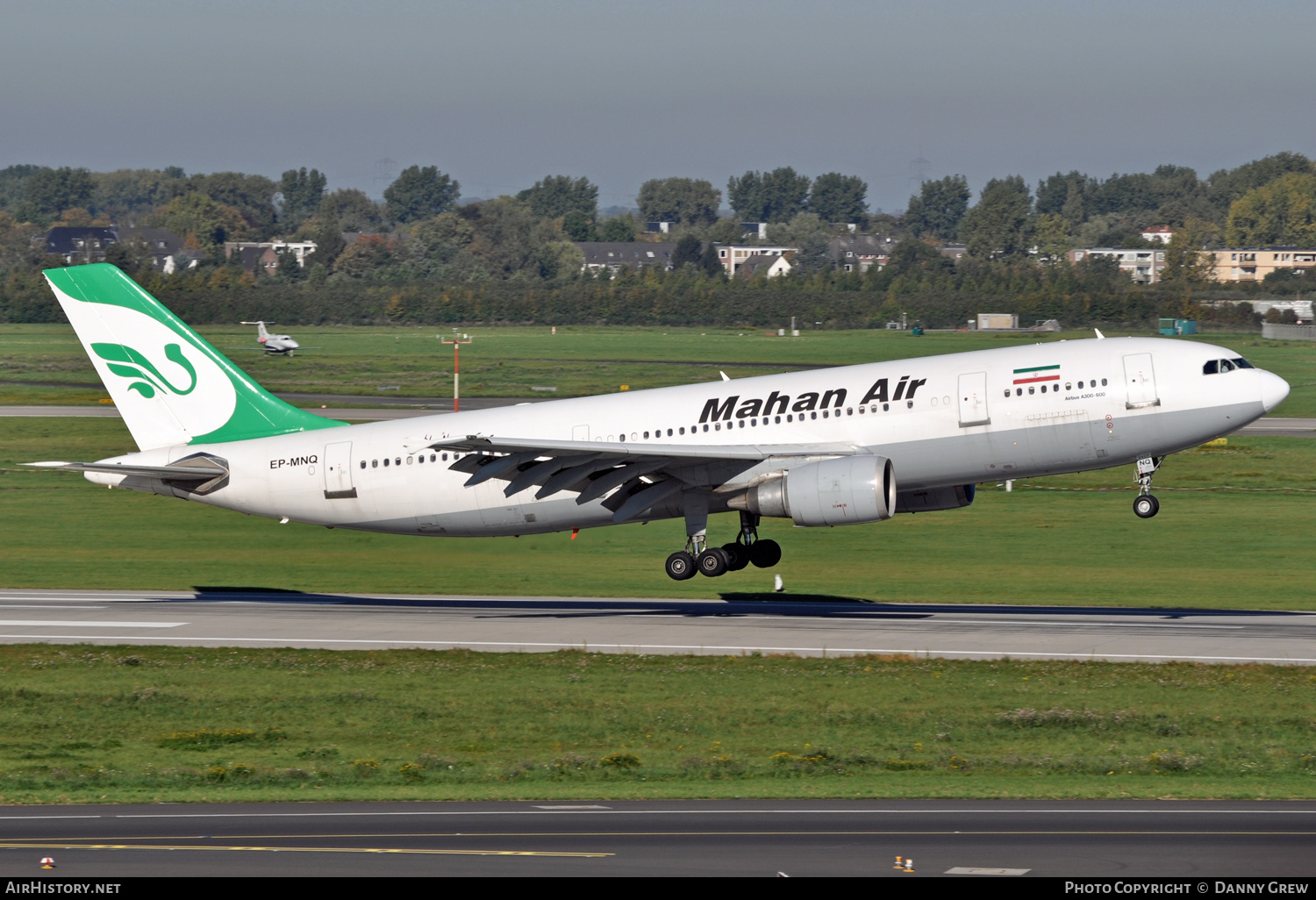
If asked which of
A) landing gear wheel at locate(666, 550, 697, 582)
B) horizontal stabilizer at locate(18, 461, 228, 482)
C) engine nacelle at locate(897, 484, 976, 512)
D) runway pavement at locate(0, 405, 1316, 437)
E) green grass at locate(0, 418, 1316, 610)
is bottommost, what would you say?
green grass at locate(0, 418, 1316, 610)

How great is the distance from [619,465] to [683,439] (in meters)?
2.15

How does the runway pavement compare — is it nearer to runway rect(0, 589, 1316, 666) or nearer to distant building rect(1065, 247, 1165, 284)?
runway rect(0, 589, 1316, 666)

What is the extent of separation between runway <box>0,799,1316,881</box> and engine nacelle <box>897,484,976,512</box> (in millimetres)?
20909

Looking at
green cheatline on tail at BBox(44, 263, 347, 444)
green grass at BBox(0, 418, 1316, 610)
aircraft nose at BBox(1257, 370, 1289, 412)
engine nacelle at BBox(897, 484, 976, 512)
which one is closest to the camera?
aircraft nose at BBox(1257, 370, 1289, 412)

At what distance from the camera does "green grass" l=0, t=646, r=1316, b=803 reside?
26.5m

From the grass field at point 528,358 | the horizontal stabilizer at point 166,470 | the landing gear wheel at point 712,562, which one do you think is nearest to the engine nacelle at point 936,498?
the landing gear wheel at point 712,562

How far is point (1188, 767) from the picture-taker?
2728 cm

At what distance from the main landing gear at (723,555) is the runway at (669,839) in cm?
2046

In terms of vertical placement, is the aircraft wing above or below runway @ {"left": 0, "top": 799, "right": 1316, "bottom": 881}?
above

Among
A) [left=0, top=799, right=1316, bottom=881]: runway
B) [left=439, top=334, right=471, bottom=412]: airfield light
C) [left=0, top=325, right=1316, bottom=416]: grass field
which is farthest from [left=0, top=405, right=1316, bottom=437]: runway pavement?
[left=0, top=799, right=1316, bottom=881]: runway

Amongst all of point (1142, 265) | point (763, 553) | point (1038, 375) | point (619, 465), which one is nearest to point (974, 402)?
point (1038, 375)

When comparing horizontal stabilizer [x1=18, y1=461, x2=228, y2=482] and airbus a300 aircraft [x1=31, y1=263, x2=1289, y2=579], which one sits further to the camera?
horizontal stabilizer [x1=18, y1=461, x2=228, y2=482]

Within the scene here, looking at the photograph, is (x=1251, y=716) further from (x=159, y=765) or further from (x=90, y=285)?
(x=90, y=285)

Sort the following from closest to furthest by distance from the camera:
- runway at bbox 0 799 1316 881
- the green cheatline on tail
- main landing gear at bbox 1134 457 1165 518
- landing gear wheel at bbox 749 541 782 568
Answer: runway at bbox 0 799 1316 881, main landing gear at bbox 1134 457 1165 518, landing gear wheel at bbox 749 541 782 568, the green cheatline on tail
